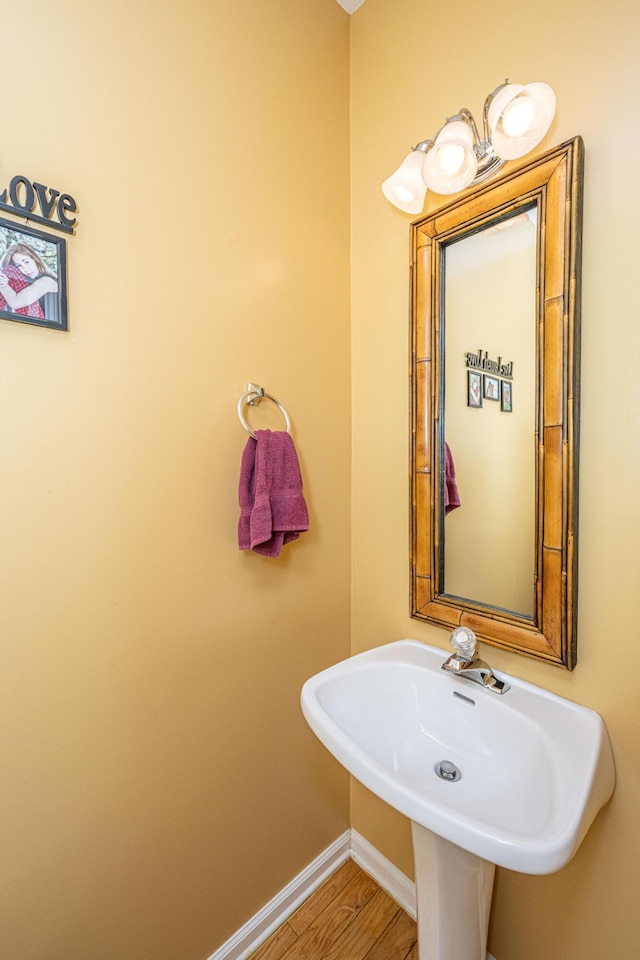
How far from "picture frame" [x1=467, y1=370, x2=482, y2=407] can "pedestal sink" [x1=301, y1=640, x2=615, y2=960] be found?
701mm

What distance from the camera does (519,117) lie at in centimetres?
90

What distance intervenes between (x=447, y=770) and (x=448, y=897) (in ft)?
0.83

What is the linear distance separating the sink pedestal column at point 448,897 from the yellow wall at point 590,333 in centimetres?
20

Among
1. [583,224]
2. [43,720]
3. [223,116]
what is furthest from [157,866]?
[223,116]

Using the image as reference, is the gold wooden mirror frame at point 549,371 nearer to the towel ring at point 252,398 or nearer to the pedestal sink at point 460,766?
the pedestal sink at point 460,766

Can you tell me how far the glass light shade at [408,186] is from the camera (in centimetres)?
110

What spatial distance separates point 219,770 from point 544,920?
878 mm

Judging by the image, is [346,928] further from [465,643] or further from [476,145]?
[476,145]

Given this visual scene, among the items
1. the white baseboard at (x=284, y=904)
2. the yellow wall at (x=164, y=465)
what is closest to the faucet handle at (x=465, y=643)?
the yellow wall at (x=164, y=465)

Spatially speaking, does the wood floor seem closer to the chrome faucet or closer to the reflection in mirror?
the chrome faucet

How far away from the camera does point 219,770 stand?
1165 millimetres

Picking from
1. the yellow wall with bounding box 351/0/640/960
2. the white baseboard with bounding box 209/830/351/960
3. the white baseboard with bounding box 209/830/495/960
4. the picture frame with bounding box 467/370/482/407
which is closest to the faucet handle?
the yellow wall with bounding box 351/0/640/960

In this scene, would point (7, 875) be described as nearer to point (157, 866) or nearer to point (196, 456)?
point (157, 866)

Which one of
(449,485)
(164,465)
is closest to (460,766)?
(449,485)
